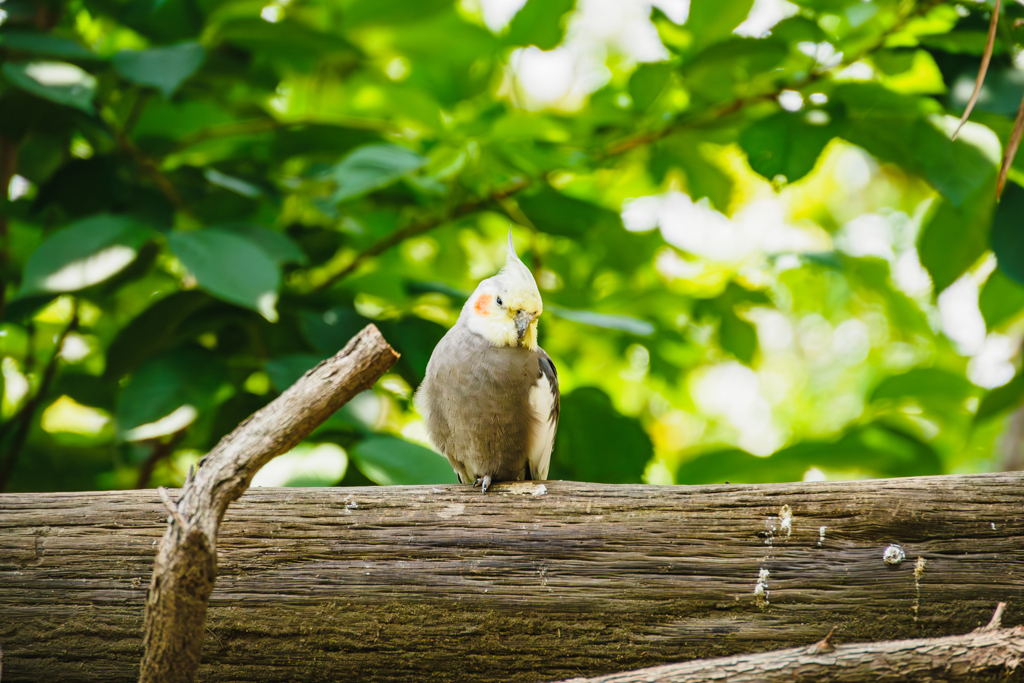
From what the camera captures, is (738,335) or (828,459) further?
(738,335)

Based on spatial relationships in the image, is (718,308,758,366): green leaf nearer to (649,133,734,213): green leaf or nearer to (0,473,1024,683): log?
(649,133,734,213): green leaf

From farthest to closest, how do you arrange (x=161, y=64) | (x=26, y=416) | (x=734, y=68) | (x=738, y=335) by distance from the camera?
1. (x=738, y=335)
2. (x=26, y=416)
3. (x=734, y=68)
4. (x=161, y=64)

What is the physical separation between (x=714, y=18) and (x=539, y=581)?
4.97 feet

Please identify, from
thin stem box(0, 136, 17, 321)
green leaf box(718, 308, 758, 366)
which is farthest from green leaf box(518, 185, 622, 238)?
thin stem box(0, 136, 17, 321)

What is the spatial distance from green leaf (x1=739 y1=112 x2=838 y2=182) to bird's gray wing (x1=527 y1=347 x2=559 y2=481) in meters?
0.78

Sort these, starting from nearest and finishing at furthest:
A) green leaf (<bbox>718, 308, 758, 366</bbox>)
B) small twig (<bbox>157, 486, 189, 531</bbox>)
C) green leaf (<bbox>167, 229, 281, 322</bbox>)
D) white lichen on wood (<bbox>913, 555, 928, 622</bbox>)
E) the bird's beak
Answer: small twig (<bbox>157, 486, 189, 531</bbox>) → white lichen on wood (<bbox>913, 555, 928, 622</bbox>) → green leaf (<bbox>167, 229, 281, 322</bbox>) → the bird's beak → green leaf (<bbox>718, 308, 758, 366</bbox>)

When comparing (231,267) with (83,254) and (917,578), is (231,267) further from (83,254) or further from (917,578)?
(917,578)

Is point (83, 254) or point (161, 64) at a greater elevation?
point (161, 64)

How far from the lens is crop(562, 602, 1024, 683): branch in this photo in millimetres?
1145

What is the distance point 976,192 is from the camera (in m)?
1.99

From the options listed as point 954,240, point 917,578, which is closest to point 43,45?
point 917,578

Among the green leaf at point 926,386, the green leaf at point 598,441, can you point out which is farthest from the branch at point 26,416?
the green leaf at point 926,386

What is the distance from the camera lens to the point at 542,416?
189 centimetres

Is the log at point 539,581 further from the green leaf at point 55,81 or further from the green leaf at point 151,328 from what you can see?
the green leaf at point 55,81
